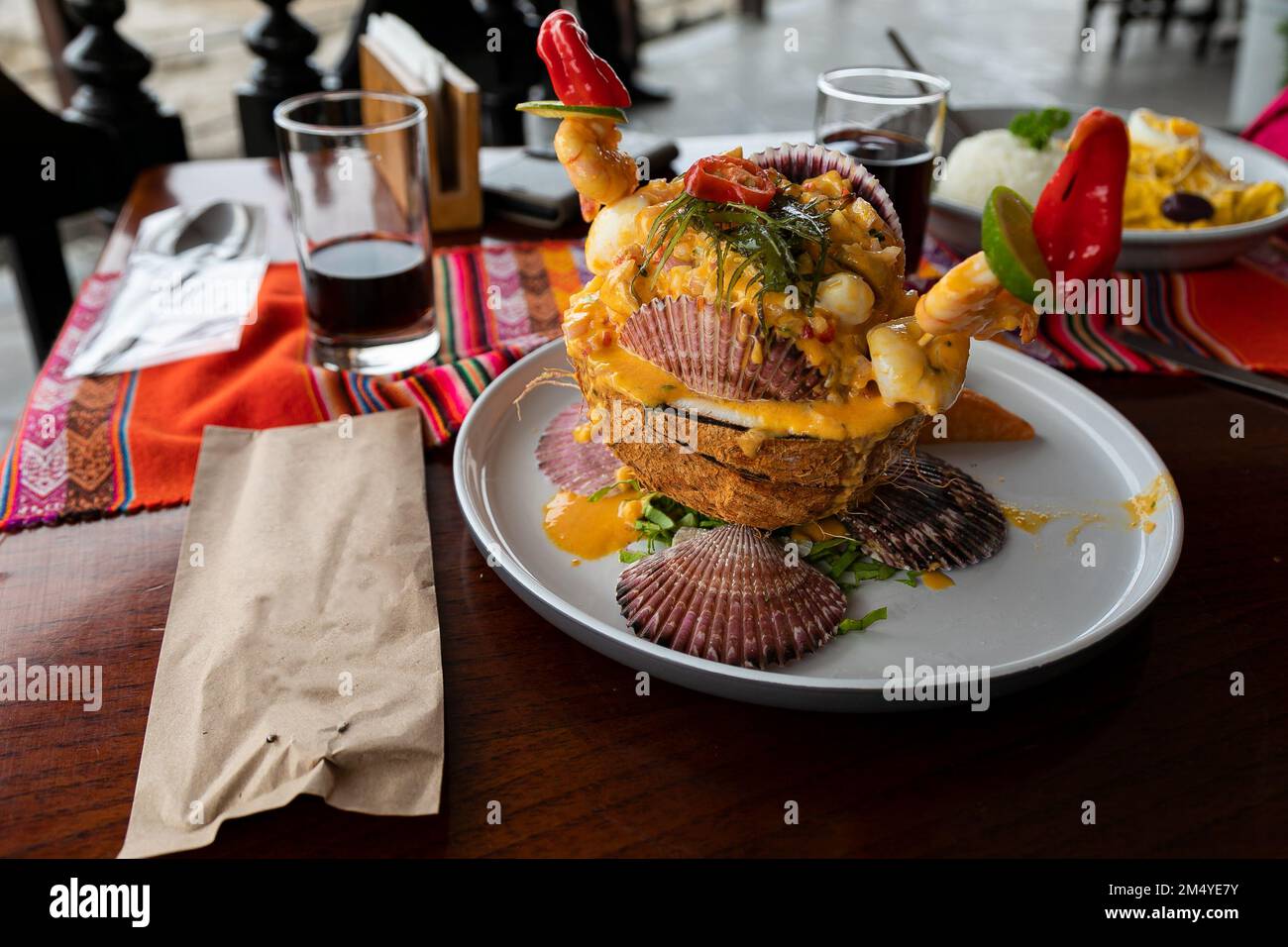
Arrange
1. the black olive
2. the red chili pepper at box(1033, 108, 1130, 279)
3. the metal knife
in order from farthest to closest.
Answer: the black olive, the metal knife, the red chili pepper at box(1033, 108, 1130, 279)

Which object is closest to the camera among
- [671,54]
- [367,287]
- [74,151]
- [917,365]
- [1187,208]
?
[917,365]

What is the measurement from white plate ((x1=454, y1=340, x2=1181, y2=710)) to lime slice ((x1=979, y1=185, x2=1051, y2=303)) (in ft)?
0.98

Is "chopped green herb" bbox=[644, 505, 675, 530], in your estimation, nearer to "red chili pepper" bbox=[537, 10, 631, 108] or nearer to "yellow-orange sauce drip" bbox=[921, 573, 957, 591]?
"yellow-orange sauce drip" bbox=[921, 573, 957, 591]

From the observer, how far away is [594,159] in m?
0.96

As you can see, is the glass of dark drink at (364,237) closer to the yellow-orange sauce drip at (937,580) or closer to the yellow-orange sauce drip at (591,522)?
the yellow-orange sauce drip at (591,522)

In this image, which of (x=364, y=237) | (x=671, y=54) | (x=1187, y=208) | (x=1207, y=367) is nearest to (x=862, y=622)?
(x=1207, y=367)

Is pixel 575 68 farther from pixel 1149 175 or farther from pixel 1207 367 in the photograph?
pixel 1149 175

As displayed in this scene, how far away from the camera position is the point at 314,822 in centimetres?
79

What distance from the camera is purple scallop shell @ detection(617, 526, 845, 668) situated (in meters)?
0.91

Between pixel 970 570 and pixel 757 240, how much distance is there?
0.40m

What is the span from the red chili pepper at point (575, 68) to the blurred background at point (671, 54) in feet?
4.77

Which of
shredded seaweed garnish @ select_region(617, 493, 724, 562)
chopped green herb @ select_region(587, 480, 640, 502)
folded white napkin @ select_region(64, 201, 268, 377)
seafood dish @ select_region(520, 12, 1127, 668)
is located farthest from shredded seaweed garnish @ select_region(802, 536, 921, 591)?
folded white napkin @ select_region(64, 201, 268, 377)

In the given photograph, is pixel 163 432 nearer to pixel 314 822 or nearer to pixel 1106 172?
pixel 314 822

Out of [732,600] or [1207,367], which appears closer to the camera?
[732,600]
